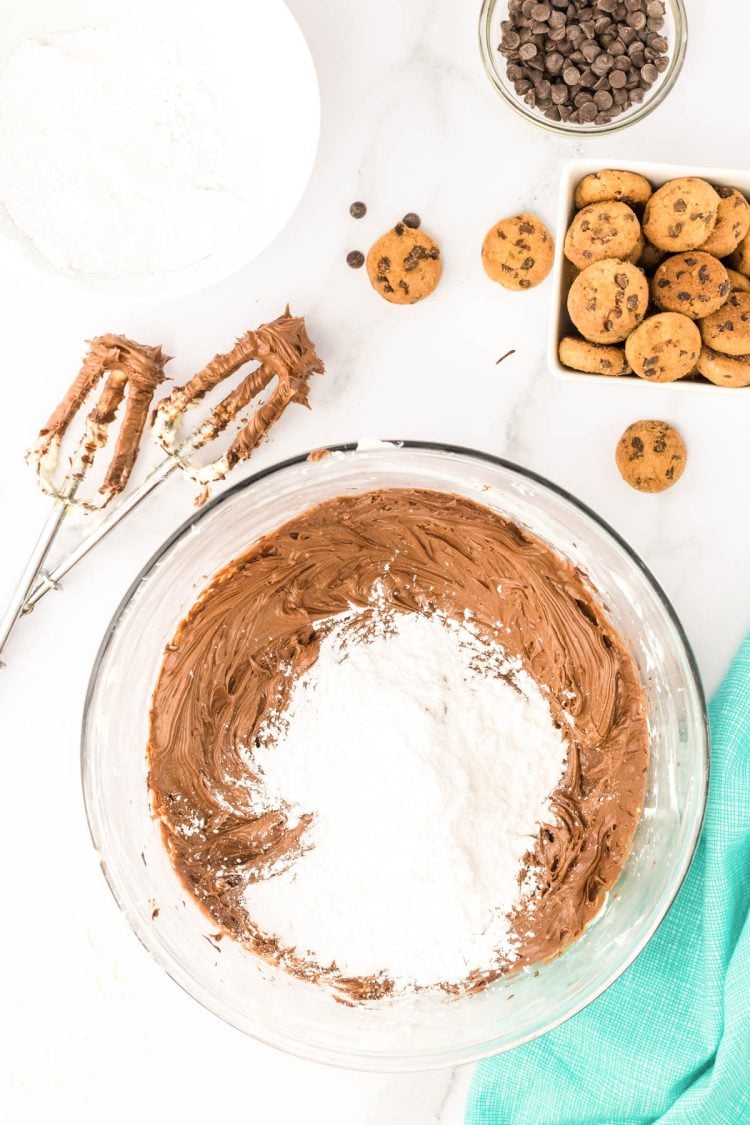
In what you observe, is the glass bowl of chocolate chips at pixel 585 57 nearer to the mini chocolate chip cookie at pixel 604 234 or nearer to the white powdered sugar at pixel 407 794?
the mini chocolate chip cookie at pixel 604 234

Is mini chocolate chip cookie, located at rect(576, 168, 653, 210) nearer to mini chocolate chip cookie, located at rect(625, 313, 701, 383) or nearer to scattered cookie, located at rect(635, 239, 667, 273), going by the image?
scattered cookie, located at rect(635, 239, 667, 273)

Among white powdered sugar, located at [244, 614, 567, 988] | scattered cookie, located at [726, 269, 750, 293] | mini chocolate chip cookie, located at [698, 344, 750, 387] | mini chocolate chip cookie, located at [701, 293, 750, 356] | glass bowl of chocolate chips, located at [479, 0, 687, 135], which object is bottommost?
white powdered sugar, located at [244, 614, 567, 988]

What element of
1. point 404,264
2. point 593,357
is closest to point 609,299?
point 593,357

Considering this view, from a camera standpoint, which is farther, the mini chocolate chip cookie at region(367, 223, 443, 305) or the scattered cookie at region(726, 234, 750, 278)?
the mini chocolate chip cookie at region(367, 223, 443, 305)

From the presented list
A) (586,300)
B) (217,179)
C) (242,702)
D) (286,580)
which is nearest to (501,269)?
(586,300)

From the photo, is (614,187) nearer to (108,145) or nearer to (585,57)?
(585,57)

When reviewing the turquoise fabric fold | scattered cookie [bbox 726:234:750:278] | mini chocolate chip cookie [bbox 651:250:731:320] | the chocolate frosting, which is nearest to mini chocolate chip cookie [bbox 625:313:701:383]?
mini chocolate chip cookie [bbox 651:250:731:320]
